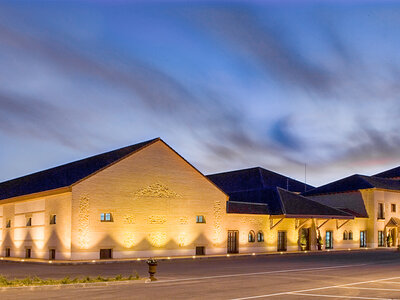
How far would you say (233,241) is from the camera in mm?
44094

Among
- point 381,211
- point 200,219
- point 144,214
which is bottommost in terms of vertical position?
point 200,219

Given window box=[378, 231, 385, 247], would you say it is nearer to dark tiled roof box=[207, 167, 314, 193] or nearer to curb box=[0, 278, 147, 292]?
dark tiled roof box=[207, 167, 314, 193]

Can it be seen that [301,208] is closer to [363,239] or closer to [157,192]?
[363,239]

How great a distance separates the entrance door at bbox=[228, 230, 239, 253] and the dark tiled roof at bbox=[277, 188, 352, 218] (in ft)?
15.7

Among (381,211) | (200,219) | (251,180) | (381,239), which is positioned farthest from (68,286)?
(381,239)

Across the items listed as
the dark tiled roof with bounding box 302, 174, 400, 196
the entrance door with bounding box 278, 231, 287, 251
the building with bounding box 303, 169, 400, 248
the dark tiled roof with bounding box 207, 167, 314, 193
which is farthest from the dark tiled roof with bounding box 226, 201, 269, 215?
the dark tiled roof with bounding box 302, 174, 400, 196

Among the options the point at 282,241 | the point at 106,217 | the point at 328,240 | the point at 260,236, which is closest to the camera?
the point at 106,217

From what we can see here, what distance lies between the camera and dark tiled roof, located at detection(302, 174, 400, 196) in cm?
5838

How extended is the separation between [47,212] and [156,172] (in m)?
7.96

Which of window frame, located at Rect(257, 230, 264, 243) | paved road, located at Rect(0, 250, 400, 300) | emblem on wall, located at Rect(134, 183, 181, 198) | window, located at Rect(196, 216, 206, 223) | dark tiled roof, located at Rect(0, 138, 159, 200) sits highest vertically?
dark tiled roof, located at Rect(0, 138, 159, 200)

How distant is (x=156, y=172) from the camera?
3847cm

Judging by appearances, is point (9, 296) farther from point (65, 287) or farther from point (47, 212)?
point (47, 212)

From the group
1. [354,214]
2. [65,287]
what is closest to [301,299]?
[65,287]

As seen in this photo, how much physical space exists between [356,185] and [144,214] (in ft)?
98.8
